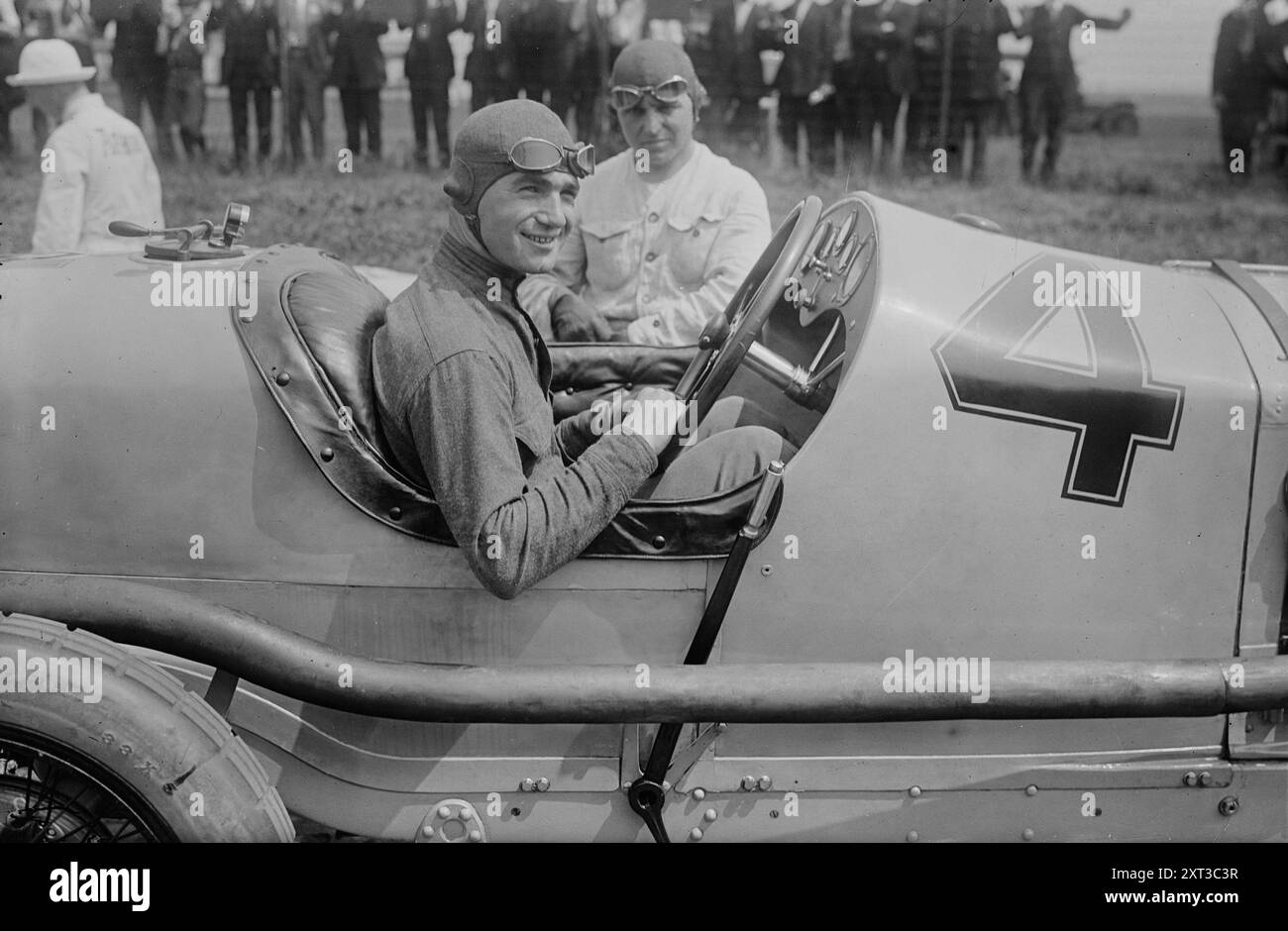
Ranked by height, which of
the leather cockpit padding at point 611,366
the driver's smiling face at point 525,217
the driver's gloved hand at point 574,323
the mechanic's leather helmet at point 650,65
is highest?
the mechanic's leather helmet at point 650,65

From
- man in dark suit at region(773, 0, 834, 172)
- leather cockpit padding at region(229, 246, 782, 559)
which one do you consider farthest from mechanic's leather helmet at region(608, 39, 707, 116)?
man in dark suit at region(773, 0, 834, 172)

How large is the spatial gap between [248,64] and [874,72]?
3.74 metres

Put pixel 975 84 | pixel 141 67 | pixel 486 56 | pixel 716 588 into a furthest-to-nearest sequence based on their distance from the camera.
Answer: pixel 975 84, pixel 486 56, pixel 141 67, pixel 716 588

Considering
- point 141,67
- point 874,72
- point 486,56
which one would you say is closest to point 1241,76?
point 874,72

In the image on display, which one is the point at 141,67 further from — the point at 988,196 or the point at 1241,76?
the point at 1241,76

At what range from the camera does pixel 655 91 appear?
13.9ft

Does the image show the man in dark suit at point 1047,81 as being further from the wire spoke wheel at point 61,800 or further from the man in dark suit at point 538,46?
the wire spoke wheel at point 61,800

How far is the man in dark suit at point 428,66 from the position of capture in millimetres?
7238

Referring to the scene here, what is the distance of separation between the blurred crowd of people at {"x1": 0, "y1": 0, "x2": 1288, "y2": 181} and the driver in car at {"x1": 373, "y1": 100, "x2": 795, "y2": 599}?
5162 millimetres

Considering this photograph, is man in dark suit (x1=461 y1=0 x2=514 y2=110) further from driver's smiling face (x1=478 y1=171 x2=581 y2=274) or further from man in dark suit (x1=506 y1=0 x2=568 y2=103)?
driver's smiling face (x1=478 y1=171 x2=581 y2=274)

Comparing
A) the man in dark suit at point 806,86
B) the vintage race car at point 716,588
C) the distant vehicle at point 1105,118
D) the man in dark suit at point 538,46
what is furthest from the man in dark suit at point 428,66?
the vintage race car at point 716,588

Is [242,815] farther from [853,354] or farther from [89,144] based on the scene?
[89,144]

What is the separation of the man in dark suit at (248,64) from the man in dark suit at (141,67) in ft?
1.19

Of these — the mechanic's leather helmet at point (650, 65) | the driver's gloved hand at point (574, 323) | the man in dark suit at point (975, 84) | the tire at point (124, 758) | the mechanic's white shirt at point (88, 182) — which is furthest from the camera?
the man in dark suit at point (975, 84)
